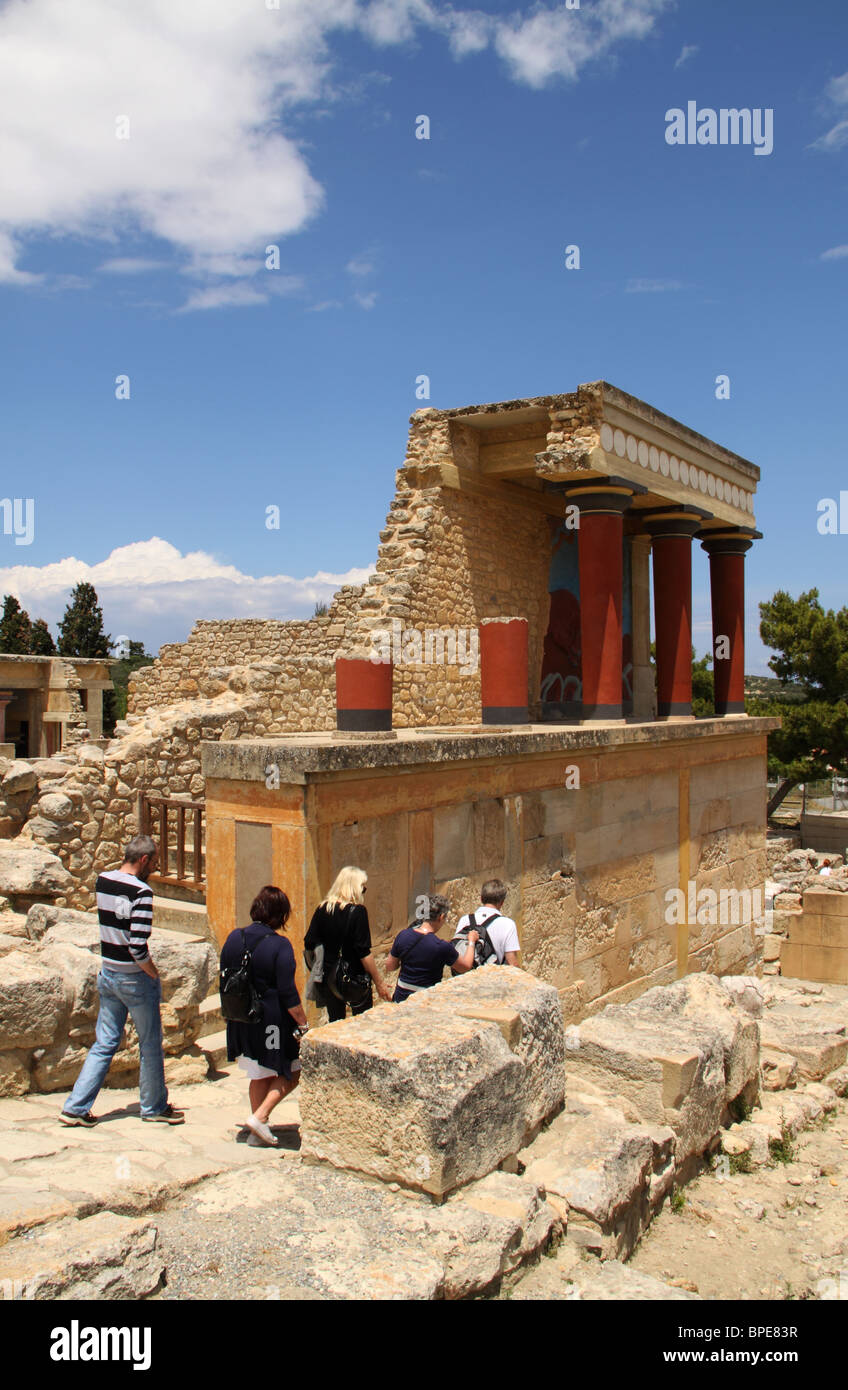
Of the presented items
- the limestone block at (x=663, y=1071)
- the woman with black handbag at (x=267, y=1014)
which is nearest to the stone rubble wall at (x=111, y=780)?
the woman with black handbag at (x=267, y=1014)

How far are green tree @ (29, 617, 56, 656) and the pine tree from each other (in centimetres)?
45

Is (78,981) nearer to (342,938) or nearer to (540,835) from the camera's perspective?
(342,938)

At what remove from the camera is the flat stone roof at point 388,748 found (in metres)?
6.08

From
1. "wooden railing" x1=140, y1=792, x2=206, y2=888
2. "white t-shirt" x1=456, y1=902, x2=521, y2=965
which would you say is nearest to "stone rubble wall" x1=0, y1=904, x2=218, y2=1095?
"white t-shirt" x1=456, y1=902, x2=521, y2=965

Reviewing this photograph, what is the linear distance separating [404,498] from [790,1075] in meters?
7.15

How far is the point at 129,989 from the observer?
4.85 metres

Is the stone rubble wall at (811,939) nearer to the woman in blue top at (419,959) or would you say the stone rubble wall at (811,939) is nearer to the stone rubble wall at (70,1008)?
the woman in blue top at (419,959)

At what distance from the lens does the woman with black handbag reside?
477 cm

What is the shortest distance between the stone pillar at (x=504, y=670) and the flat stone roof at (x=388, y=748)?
168mm

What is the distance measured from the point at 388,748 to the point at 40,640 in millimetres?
36480

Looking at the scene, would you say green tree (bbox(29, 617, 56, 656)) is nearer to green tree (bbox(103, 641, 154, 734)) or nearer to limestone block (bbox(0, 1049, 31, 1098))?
green tree (bbox(103, 641, 154, 734))
